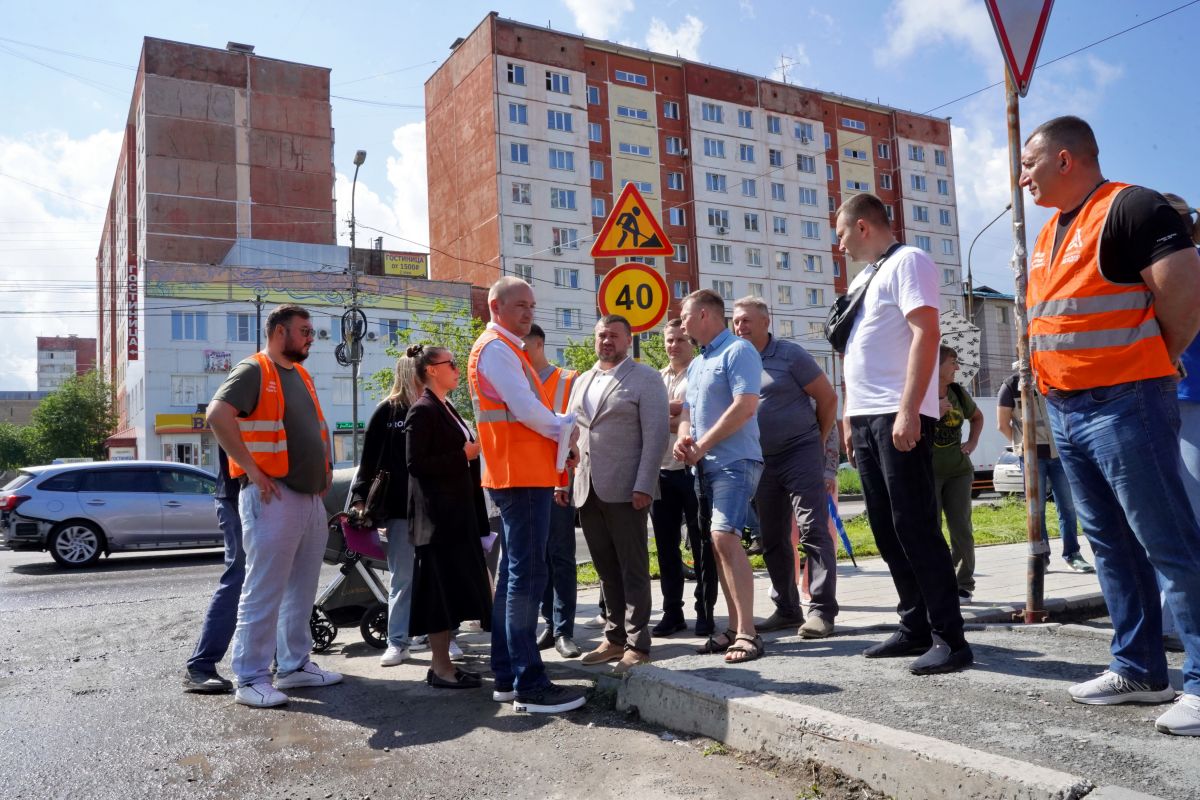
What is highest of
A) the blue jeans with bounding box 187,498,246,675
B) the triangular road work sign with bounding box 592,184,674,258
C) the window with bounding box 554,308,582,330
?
the window with bounding box 554,308,582,330

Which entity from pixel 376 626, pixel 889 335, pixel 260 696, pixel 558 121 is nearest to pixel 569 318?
pixel 558 121

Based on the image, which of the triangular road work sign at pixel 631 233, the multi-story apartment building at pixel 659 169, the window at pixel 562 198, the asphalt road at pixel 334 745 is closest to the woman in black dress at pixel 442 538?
the asphalt road at pixel 334 745

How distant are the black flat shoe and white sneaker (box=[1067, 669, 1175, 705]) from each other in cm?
308

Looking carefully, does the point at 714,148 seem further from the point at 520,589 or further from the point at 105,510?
the point at 520,589

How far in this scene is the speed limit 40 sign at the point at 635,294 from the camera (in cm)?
808

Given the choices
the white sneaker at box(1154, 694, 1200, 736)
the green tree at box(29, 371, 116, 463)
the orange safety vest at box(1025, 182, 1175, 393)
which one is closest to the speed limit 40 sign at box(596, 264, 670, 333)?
the orange safety vest at box(1025, 182, 1175, 393)

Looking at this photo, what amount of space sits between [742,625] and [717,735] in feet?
3.61

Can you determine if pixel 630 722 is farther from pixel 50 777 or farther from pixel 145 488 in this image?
pixel 145 488

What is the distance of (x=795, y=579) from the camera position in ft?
20.7

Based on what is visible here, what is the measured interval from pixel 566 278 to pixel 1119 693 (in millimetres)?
57530

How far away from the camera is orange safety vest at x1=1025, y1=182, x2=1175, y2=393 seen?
11.8ft

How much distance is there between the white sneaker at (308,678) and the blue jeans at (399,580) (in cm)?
60

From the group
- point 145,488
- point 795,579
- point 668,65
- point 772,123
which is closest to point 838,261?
point 772,123

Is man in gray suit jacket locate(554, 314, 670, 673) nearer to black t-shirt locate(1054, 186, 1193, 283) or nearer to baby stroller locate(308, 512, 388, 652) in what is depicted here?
baby stroller locate(308, 512, 388, 652)
